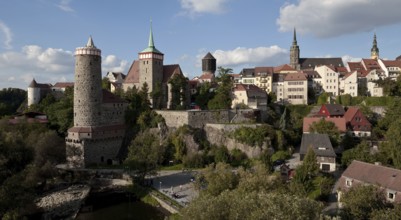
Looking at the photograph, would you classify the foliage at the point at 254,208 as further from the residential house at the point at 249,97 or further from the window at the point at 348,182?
the residential house at the point at 249,97

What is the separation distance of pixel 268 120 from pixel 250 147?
10.8 metres

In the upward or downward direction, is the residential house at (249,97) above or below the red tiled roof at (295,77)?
below

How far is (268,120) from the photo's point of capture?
55344mm

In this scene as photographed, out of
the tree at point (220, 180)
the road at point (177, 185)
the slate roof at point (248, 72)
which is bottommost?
the road at point (177, 185)

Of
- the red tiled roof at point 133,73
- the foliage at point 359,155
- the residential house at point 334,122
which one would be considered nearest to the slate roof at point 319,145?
the foliage at point 359,155

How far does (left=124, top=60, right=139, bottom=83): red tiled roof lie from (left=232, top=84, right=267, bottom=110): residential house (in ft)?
55.1

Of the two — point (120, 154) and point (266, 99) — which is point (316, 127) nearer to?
point (266, 99)

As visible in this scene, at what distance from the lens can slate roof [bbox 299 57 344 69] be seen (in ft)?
260

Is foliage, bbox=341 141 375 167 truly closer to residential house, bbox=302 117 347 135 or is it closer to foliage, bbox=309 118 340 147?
foliage, bbox=309 118 340 147

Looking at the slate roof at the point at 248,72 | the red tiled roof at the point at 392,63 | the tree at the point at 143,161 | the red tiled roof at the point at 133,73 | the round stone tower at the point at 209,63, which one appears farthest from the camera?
the round stone tower at the point at 209,63

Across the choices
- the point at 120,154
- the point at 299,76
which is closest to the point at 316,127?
the point at 299,76

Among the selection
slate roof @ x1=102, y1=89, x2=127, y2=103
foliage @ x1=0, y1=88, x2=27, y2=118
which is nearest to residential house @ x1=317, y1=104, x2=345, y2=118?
slate roof @ x1=102, y1=89, x2=127, y2=103

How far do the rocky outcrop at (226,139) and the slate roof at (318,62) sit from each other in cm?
4081

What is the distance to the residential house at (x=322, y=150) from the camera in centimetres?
3925
